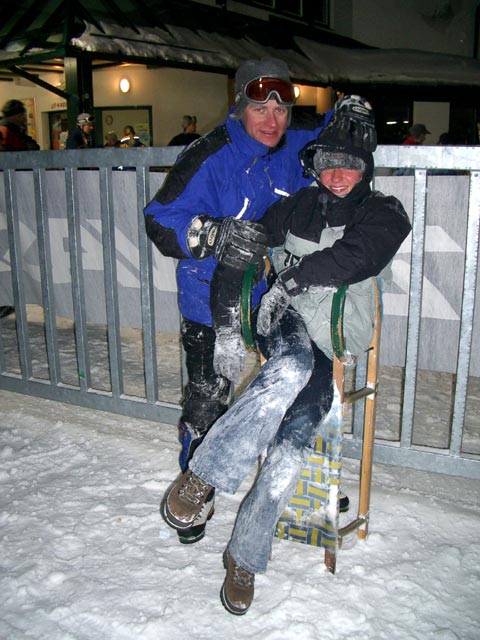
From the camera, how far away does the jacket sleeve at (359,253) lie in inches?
85.4

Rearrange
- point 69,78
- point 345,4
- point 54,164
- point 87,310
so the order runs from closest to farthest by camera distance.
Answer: point 54,164, point 87,310, point 69,78, point 345,4

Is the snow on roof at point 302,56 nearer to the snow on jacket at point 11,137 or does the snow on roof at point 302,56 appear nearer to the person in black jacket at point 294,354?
the snow on jacket at point 11,137

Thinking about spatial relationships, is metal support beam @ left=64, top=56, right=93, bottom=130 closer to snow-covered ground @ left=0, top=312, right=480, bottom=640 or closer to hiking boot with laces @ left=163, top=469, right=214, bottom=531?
snow-covered ground @ left=0, top=312, right=480, bottom=640

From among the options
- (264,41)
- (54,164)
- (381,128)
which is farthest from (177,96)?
(54,164)

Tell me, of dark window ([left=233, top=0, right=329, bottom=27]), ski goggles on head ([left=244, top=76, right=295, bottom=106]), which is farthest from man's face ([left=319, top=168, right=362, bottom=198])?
dark window ([left=233, top=0, right=329, bottom=27])

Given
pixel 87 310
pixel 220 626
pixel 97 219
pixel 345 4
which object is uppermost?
pixel 345 4

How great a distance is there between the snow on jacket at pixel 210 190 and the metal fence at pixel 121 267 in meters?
0.51

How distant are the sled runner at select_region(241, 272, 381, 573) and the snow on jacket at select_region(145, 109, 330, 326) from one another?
395mm

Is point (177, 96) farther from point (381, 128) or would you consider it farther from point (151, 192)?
point (151, 192)

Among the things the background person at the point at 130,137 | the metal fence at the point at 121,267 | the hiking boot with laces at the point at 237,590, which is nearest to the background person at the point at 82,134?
the background person at the point at 130,137

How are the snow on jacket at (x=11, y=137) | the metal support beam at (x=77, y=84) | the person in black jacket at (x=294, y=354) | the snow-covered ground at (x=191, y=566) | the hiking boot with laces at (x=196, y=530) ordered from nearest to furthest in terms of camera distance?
the snow-covered ground at (x=191, y=566), the person in black jacket at (x=294, y=354), the hiking boot with laces at (x=196, y=530), the snow on jacket at (x=11, y=137), the metal support beam at (x=77, y=84)

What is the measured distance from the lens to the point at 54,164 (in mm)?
3549

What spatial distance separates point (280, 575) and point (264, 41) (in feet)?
45.7

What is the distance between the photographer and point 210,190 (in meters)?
2.55
